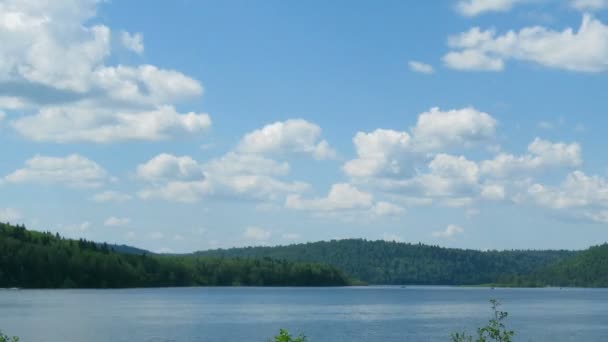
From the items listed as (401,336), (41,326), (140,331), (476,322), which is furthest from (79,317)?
(476,322)

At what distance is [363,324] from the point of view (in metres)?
107

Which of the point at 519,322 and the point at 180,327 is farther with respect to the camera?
the point at 519,322

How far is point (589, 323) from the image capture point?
376 feet

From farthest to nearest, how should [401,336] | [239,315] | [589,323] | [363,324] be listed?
1. [239,315]
2. [589,323]
3. [363,324]
4. [401,336]

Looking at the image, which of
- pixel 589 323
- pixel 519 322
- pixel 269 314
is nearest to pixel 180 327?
pixel 269 314

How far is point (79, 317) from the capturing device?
108 m

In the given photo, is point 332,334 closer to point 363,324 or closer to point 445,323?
point 363,324

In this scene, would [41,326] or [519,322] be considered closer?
[41,326]

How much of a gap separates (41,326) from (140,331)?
12.4 m

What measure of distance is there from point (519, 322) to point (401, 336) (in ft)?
107

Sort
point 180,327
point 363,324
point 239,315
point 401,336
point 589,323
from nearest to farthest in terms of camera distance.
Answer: point 401,336 < point 180,327 < point 363,324 < point 589,323 < point 239,315

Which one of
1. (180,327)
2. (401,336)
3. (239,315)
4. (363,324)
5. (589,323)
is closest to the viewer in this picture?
(401,336)

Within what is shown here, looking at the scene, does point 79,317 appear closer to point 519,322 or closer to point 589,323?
point 519,322

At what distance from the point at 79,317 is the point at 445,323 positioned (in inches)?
1878
